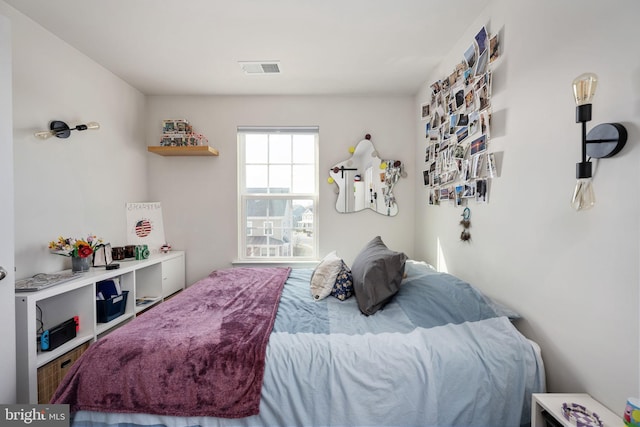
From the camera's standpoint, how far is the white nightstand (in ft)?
3.04

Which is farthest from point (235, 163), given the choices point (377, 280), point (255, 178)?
point (377, 280)

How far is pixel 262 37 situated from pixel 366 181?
1.65m

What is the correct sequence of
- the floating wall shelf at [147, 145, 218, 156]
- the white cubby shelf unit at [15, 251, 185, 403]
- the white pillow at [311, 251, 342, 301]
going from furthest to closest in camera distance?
the floating wall shelf at [147, 145, 218, 156], the white pillow at [311, 251, 342, 301], the white cubby shelf unit at [15, 251, 185, 403]

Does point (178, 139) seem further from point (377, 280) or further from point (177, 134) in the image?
point (377, 280)

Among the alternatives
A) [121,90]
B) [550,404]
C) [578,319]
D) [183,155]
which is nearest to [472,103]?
[578,319]

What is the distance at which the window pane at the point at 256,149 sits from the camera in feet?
10.2

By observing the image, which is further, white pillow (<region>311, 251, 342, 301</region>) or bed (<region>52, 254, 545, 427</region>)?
white pillow (<region>311, 251, 342, 301</region>)

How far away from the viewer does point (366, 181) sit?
300 centimetres

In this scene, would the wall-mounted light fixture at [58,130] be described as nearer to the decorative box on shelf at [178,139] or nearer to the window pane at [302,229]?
the decorative box on shelf at [178,139]

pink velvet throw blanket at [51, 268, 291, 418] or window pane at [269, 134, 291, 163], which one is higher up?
window pane at [269, 134, 291, 163]

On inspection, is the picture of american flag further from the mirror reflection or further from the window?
the mirror reflection

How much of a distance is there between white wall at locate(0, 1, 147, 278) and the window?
1152mm

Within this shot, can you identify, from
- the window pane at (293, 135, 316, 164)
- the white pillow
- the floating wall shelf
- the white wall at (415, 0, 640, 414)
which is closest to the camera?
the white wall at (415, 0, 640, 414)

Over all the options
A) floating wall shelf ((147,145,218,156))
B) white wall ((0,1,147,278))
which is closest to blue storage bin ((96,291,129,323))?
white wall ((0,1,147,278))
